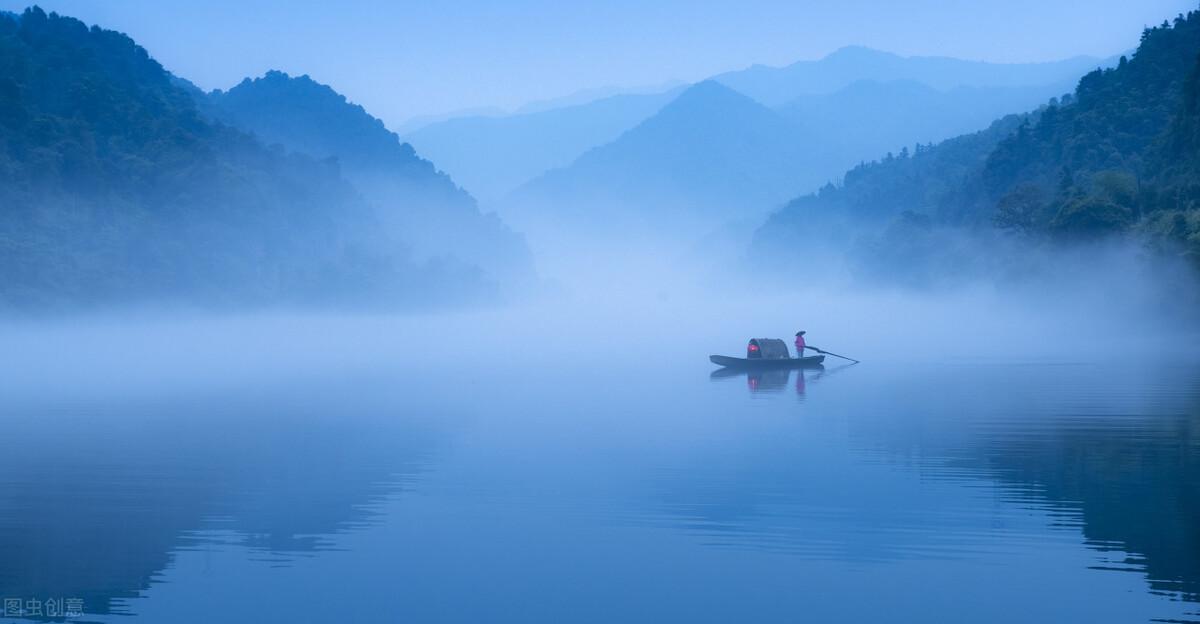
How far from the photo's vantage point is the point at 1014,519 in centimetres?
1747

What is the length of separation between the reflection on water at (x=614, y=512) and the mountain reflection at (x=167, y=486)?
81 millimetres

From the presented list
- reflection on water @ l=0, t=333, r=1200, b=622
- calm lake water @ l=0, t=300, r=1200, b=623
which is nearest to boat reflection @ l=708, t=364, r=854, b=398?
calm lake water @ l=0, t=300, r=1200, b=623

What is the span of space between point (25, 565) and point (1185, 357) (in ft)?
166

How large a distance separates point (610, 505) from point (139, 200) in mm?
117161

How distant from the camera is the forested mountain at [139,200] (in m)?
106

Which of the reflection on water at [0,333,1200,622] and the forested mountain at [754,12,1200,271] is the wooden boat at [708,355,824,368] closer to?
the reflection on water at [0,333,1200,622]

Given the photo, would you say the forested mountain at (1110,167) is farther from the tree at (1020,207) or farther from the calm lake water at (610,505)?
the calm lake water at (610,505)

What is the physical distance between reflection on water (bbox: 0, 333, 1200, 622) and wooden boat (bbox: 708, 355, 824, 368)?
1499 cm

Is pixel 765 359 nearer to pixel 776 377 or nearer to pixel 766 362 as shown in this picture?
pixel 766 362

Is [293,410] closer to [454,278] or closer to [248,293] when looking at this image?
[248,293]

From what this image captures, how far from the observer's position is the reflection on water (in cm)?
1389

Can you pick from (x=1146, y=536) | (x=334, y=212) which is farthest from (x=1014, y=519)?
(x=334, y=212)

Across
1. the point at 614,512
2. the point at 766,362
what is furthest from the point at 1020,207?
the point at 614,512

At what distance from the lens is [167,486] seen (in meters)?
21.0
